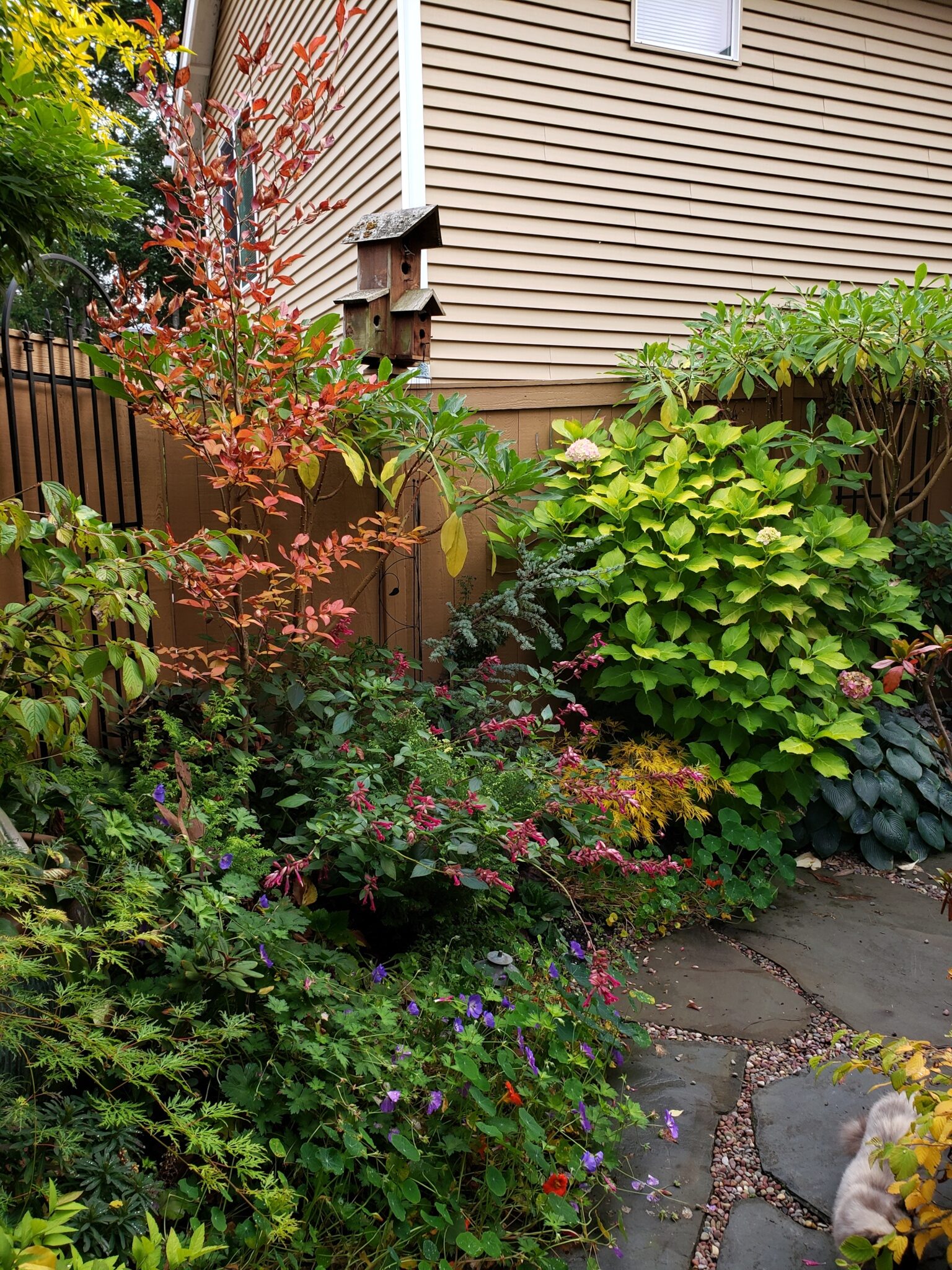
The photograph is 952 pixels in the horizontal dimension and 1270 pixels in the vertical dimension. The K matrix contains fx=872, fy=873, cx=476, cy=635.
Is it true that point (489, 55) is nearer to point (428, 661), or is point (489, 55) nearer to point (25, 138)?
point (25, 138)

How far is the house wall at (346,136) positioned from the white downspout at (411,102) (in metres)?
0.06

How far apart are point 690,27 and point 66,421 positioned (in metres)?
5.15

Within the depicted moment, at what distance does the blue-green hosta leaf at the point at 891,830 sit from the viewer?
3572 mm

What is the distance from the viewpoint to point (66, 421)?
2.87 m

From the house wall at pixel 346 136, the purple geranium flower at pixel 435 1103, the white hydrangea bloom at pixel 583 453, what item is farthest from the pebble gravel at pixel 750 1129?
the house wall at pixel 346 136

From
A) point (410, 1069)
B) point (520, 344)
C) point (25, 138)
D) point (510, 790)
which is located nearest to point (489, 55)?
point (520, 344)

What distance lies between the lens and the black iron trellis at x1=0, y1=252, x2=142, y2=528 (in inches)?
103

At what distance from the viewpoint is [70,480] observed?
2932mm

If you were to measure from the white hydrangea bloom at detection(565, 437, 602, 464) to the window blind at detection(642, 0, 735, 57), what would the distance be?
360 centimetres

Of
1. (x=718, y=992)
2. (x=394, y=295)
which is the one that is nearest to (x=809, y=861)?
(x=718, y=992)

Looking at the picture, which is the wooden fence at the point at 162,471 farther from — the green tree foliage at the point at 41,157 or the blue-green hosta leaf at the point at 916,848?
the blue-green hosta leaf at the point at 916,848

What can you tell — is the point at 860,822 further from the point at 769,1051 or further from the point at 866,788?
the point at 769,1051

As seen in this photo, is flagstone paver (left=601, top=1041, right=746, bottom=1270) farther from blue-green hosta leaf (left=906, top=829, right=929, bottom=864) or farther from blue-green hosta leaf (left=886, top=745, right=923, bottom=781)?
blue-green hosta leaf (left=886, top=745, right=923, bottom=781)

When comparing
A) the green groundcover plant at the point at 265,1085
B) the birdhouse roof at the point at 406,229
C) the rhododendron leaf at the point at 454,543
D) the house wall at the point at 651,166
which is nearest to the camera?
the green groundcover plant at the point at 265,1085
